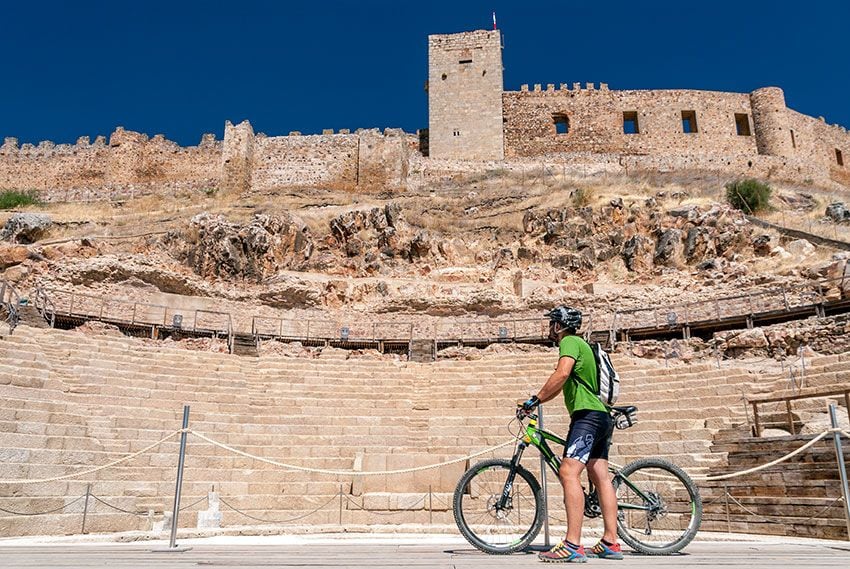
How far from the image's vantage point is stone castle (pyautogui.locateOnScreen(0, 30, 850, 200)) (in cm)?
3256

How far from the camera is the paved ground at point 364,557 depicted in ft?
10.6

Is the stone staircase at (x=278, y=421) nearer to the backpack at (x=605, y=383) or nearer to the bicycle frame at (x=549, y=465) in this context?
the bicycle frame at (x=549, y=465)

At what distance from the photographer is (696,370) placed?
42.4 feet

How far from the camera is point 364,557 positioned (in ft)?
11.8

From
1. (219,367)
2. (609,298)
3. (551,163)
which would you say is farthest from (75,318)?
(551,163)

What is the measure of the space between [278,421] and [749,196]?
74.6 feet

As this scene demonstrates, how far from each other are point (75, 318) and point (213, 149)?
19.1m

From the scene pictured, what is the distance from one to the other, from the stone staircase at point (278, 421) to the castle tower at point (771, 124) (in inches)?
1040

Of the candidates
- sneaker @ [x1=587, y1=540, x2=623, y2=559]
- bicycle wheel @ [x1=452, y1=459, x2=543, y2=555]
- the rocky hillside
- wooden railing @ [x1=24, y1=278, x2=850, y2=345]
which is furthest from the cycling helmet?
the rocky hillside

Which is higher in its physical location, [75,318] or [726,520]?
[75,318]

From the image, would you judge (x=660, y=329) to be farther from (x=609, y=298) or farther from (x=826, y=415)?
(x=826, y=415)

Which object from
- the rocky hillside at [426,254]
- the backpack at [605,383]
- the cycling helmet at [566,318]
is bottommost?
the backpack at [605,383]

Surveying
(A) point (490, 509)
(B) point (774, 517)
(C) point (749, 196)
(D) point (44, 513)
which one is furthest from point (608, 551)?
(C) point (749, 196)

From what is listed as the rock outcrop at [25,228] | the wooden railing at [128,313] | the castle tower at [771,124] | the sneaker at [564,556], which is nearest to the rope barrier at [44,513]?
the sneaker at [564,556]
